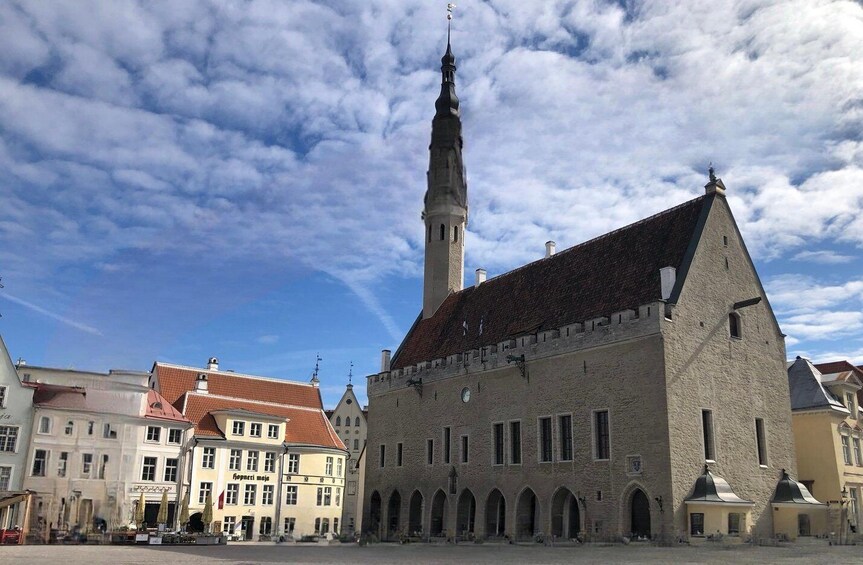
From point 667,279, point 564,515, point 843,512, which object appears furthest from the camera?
point 843,512

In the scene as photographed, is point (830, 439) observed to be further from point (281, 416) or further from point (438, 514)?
point (281, 416)

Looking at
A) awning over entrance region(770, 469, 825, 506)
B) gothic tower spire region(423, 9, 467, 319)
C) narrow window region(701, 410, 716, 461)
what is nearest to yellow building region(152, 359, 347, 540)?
gothic tower spire region(423, 9, 467, 319)

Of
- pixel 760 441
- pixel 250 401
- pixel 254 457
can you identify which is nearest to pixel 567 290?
pixel 760 441

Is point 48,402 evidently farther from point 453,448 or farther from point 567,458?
point 453,448

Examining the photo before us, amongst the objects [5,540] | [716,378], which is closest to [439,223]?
[716,378]

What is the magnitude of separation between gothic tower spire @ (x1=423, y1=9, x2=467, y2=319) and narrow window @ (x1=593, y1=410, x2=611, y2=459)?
20.3m

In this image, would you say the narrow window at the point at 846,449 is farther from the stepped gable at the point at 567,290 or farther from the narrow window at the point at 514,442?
the narrow window at the point at 514,442

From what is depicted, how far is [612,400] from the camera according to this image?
3238cm

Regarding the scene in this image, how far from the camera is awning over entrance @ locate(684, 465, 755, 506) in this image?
28798 millimetres

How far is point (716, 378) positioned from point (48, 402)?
98.5 ft

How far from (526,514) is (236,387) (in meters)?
28.1

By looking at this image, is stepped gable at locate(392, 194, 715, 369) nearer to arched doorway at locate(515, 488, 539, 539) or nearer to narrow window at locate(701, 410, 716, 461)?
narrow window at locate(701, 410, 716, 461)

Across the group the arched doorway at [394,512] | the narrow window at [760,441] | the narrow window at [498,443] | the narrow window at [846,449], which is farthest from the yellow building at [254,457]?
the narrow window at [846,449]

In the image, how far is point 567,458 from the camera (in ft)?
112
